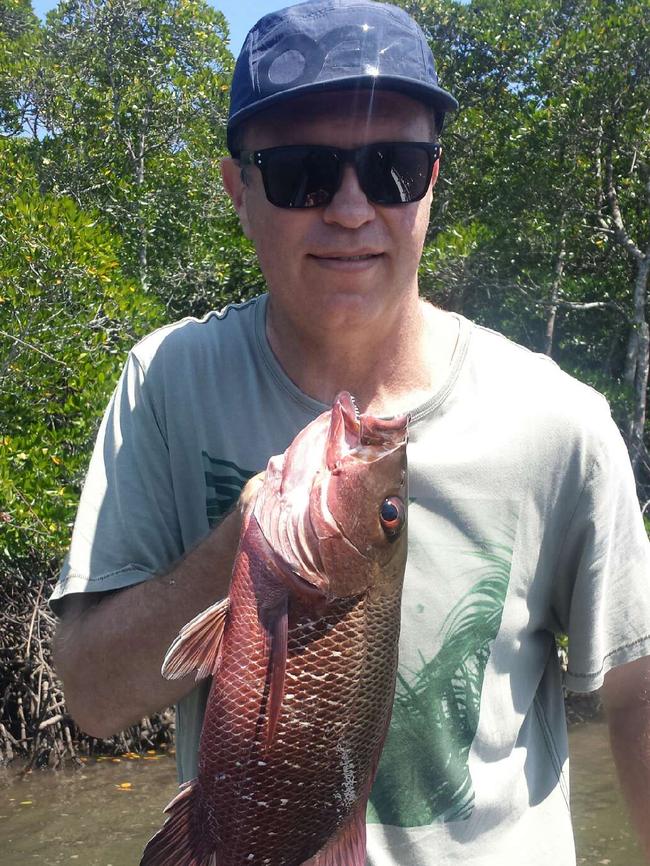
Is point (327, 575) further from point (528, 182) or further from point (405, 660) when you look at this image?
point (528, 182)

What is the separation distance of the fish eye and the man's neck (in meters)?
0.46

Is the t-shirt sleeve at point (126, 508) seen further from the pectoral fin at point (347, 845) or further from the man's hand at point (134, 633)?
the pectoral fin at point (347, 845)

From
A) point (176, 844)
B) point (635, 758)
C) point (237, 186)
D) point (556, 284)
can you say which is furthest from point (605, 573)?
point (556, 284)

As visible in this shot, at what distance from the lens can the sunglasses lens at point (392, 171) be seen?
7.13 feet

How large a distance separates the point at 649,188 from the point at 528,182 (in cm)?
171

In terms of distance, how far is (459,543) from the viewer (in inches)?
90.2

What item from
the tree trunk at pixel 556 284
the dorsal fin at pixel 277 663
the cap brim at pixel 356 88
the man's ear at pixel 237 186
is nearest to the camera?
the dorsal fin at pixel 277 663

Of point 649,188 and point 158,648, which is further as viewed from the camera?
point 649,188

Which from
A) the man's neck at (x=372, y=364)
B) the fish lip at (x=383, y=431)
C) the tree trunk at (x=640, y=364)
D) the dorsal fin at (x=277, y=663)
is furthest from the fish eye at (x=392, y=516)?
the tree trunk at (x=640, y=364)

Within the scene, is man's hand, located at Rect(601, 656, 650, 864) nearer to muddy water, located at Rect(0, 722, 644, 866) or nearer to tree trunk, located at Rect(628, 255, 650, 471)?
muddy water, located at Rect(0, 722, 644, 866)

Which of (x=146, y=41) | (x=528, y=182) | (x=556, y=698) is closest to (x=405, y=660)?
(x=556, y=698)

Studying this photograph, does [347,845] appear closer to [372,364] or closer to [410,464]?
[410,464]

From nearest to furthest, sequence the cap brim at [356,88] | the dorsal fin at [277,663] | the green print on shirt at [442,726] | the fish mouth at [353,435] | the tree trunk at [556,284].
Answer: the dorsal fin at [277,663]
the fish mouth at [353,435]
the cap brim at [356,88]
the green print on shirt at [442,726]
the tree trunk at [556,284]

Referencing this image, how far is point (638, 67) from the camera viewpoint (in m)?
13.9
